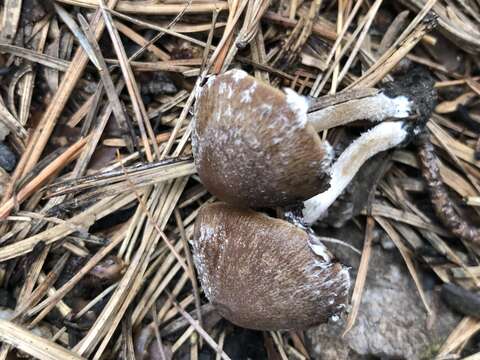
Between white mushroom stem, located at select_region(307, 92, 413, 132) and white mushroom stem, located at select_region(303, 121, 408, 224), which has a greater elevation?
white mushroom stem, located at select_region(307, 92, 413, 132)

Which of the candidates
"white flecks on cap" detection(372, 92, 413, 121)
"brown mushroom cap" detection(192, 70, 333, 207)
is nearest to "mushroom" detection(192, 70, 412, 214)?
"brown mushroom cap" detection(192, 70, 333, 207)

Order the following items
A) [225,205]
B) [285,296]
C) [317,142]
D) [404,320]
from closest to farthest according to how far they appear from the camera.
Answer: [317,142] < [285,296] < [225,205] < [404,320]

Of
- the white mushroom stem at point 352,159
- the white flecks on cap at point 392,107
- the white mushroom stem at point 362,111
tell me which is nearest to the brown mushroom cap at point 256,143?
the white mushroom stem at point 352,159

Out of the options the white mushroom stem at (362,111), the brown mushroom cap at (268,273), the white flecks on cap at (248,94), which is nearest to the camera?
the white flecks on cap at (248,94)

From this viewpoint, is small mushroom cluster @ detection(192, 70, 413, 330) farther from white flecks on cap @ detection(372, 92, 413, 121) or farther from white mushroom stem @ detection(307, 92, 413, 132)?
white flecks on cap @ detection(372, 92, 413, 121)

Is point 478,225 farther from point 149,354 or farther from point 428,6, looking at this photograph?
point 149,354

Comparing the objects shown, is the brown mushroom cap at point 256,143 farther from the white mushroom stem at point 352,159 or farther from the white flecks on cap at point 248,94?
the white mushroom stem at point 352,159

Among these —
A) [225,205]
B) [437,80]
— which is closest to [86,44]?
[225,205]
